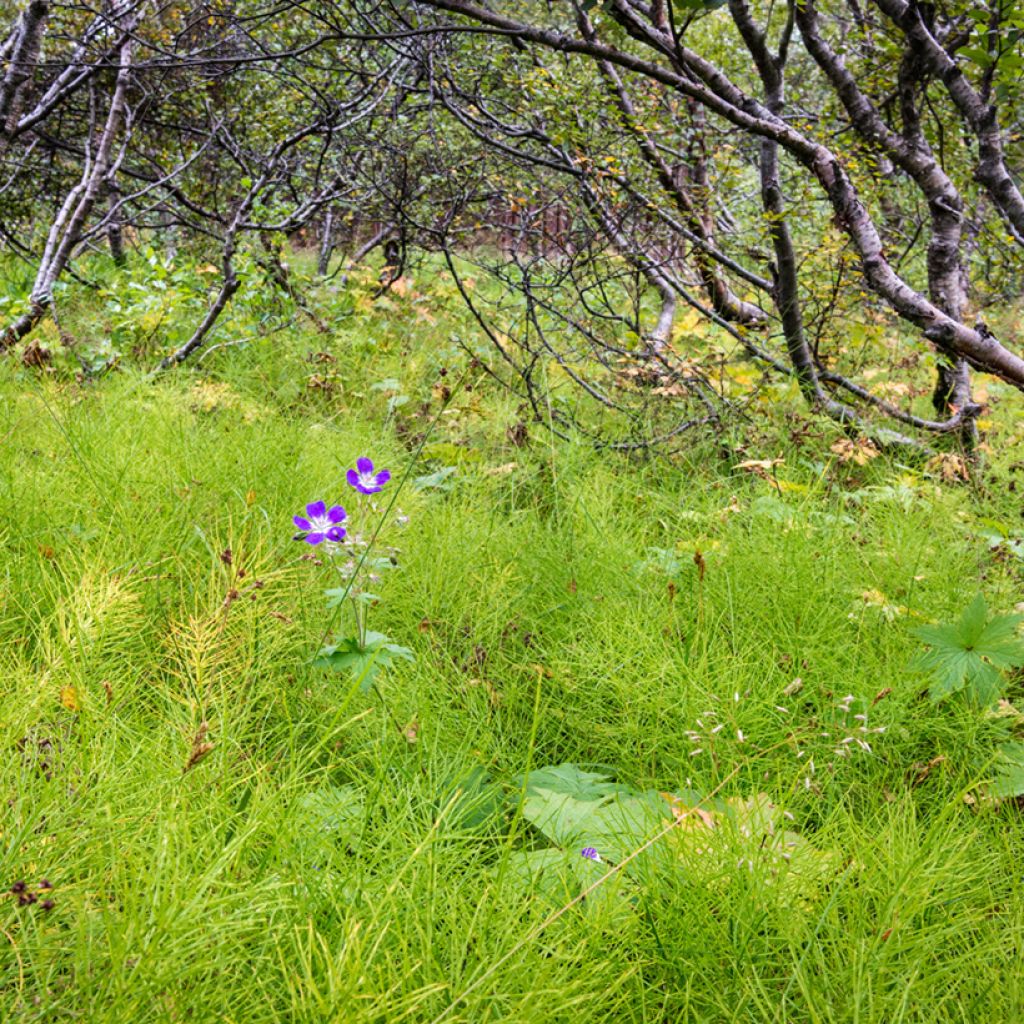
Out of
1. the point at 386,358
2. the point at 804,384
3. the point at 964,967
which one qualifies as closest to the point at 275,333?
the point at 386,358

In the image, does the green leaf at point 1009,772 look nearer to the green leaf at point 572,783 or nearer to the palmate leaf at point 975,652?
the palmate leaf at point 975,652

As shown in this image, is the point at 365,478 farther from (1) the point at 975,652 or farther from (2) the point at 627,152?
(2) the point at 627,152

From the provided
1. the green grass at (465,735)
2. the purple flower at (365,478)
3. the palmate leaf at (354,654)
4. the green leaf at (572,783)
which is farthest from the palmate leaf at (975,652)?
the purple flower at (365,478)

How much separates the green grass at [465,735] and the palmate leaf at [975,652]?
0.10m

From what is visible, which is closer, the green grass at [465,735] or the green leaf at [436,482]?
the green grass at [465,735]

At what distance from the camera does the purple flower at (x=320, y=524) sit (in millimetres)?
1673

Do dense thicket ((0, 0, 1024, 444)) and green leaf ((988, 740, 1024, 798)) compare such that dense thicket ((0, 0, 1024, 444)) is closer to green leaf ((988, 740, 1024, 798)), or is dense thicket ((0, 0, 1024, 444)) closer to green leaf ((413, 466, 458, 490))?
green leaf ((413, 466, 458, 490))

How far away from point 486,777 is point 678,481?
2012 mm

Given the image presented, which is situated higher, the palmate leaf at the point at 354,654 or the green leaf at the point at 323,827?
the palmate leaf at the point at 354,654

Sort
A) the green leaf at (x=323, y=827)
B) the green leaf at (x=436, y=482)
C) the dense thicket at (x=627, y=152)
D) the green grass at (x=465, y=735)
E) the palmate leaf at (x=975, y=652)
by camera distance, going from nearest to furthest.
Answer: the green grass at (x=465, y=735) → the green leaf at (x=323, y=827) → the palmate leaf at (x=975, y=652) → the dense thicket at (x=627, y=152) → the green leaf at (x=436, y=482)

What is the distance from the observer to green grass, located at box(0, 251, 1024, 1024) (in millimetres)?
996

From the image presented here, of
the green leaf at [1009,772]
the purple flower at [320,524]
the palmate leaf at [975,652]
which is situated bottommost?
the green leaf at [1009,772]

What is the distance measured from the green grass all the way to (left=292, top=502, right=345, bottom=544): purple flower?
0.13 meters

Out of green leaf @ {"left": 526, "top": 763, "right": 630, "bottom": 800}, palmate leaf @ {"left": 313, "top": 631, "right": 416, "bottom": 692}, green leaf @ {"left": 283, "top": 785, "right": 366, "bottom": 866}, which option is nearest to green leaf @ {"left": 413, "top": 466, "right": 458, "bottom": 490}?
palmate leaf @ {"left": 313, "top": 631, "right": 416, "bottom": 692}
